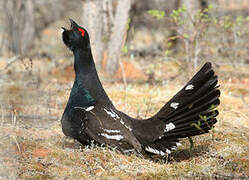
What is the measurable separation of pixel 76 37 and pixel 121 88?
3490 mm

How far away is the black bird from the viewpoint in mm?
4383

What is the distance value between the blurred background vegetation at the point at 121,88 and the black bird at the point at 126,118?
0.24 m

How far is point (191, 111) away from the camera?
4.70 metres

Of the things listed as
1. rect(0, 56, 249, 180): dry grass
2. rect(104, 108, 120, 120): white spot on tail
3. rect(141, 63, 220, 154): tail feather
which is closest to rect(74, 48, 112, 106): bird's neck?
rect(104, 108, 120, 120): white spot on tail

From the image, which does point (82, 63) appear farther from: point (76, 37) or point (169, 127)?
point (169, 127)

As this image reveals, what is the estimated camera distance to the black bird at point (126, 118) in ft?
14.4

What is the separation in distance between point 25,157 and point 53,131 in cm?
167

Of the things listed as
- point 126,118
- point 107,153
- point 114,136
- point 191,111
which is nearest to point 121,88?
point 126,118

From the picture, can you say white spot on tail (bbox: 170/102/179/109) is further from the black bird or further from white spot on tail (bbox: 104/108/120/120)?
white spot on tail (bbox: 104/108/120/120)

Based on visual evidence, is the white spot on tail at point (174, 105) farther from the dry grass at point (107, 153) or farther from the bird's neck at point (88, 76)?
the bird's neck at point (88, 76)

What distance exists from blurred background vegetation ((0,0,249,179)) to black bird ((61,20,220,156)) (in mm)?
237

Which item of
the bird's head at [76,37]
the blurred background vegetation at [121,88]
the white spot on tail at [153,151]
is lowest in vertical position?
the white spot on tail at [153,151]

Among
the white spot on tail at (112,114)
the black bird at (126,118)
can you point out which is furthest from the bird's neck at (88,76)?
the white spot on tail at (112,114)

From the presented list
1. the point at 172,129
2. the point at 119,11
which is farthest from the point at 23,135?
the point at 119,11
